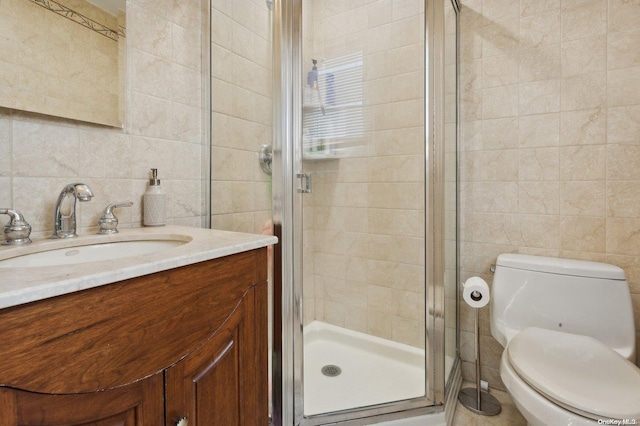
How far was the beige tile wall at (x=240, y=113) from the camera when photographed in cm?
117

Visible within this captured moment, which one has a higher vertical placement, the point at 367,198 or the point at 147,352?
the point at 367,198

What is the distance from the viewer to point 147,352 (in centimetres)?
60

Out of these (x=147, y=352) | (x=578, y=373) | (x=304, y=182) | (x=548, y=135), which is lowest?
(x=578, y=373)

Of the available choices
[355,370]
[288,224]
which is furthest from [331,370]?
[288,224]

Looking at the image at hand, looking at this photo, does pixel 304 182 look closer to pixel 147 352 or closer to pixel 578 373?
pixel 147 352

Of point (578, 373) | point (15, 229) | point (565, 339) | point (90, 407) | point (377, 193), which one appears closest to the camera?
point (90, 407)

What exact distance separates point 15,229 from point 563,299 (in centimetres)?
187

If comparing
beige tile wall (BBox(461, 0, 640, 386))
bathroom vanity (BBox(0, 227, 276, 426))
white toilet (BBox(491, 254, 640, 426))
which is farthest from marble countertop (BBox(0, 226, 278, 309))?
beige tile wall (BBox(461, 0, 640, 386))

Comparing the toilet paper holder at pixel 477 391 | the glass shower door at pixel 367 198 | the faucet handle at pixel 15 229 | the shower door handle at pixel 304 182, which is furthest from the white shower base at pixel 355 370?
the faucet handle at pixel 15 229

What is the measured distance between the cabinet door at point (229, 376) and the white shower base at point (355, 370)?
39 cm

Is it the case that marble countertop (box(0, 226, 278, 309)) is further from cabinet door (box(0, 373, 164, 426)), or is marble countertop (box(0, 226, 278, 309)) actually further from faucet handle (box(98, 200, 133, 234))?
cabinet door (box(0, 373, 164, 426))

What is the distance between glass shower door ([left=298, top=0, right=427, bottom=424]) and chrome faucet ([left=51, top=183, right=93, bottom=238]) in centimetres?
81

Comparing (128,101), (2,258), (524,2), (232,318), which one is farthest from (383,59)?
(2,258)

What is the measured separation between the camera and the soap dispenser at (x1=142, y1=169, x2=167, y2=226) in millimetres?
1091
